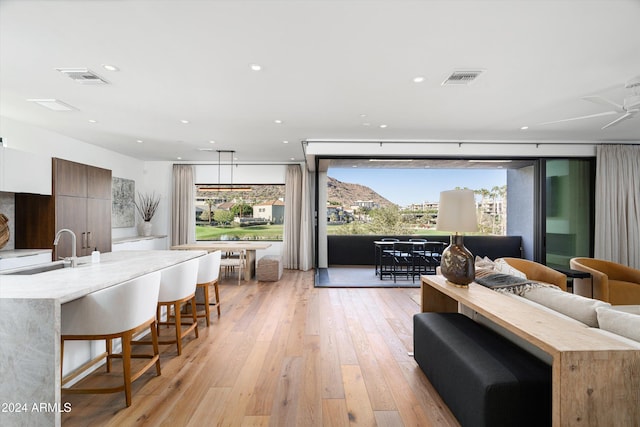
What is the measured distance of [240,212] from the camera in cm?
800

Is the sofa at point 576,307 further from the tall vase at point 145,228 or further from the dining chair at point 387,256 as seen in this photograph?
the tall vase at point 145,228

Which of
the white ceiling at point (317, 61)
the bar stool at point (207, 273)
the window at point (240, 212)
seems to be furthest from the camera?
the window at point (240, 212)

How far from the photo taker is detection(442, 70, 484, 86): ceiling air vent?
2.96 m

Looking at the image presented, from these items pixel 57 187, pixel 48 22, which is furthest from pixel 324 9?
pixel 57 187

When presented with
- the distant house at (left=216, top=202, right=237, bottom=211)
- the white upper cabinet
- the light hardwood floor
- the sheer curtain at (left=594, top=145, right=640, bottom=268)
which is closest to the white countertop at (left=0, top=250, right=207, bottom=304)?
the light hardwood floor

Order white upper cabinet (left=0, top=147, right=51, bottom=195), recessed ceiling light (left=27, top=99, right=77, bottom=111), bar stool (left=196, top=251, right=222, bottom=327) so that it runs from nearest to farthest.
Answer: bar stool (left=196, top=251, right=222, bottom=327)
recessed ceiling light (left=27, top=99, right=77, bottom=111)
white upper cabinet (left=0, top=147, right=51, bottom=195)

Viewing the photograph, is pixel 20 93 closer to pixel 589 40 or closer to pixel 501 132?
pixel 589 40

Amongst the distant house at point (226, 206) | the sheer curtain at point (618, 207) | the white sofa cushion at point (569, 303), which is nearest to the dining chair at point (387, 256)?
the sheer curtain at point (618, 207)

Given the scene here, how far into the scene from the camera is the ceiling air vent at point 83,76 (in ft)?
9.61

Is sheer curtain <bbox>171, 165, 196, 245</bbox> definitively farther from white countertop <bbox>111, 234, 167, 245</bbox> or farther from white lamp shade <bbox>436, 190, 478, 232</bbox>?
white lamp shade <bbox>436, 190, 478, 232</bbox>

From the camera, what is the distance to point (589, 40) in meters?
2.43

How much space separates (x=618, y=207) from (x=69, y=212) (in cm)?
904

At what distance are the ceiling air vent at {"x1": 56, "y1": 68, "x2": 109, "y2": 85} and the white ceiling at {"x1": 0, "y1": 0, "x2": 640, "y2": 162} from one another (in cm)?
8

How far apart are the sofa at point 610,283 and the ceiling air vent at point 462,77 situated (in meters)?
2.85
